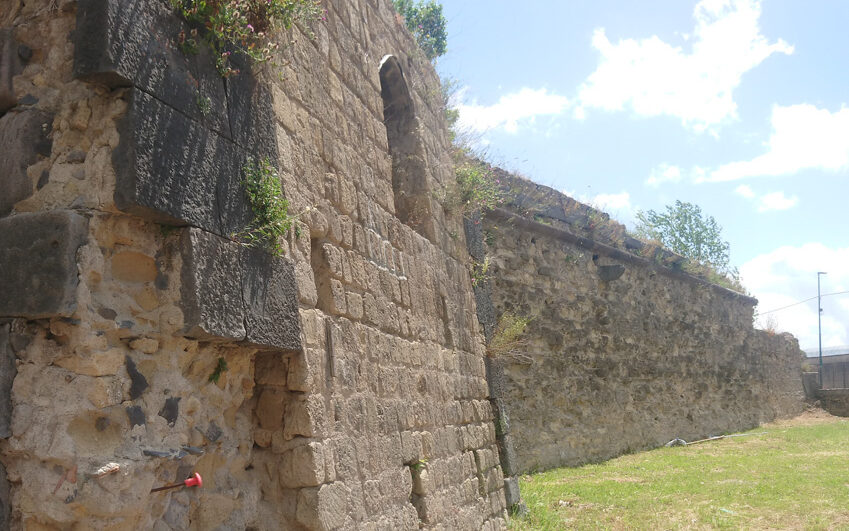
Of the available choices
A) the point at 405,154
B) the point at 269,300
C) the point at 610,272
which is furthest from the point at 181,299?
the point at 610,272

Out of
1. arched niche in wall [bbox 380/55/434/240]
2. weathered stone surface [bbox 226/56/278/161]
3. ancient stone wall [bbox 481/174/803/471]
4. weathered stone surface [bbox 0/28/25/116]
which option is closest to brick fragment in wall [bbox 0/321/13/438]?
weathered stone surface [bbox 0/28/25/116]

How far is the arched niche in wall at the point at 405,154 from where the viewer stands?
20.2 ft

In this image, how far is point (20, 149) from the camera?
8.32 feet

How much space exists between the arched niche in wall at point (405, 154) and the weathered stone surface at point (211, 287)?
10.8 feet

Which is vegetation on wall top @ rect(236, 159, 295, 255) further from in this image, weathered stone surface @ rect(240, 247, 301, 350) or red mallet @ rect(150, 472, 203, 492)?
red mallet @ rect(150, 472, 203, 492)

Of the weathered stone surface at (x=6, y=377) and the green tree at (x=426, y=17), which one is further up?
the green tree at (x=426, y=17)

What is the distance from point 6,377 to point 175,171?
911 millimetres

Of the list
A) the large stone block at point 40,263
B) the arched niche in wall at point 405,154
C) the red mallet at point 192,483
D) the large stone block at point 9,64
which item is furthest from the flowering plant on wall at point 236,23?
the arched niche in wall at point 405,154

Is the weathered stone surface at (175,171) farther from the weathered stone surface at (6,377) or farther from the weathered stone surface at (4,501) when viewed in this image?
the weathered stone surface at (4,501)

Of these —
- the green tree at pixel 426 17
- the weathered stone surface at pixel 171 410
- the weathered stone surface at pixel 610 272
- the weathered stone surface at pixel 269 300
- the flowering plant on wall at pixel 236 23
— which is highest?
the green tree at pixel 426 17

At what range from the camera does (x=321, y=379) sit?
11.9ft

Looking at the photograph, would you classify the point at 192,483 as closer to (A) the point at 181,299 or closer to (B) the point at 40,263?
(A) the point at 181,299

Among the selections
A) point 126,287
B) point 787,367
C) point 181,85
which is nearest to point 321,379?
point 126,287

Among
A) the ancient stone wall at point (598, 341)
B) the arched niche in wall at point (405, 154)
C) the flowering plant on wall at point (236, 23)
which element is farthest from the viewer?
the ancient stone wall at point (598, 341)
